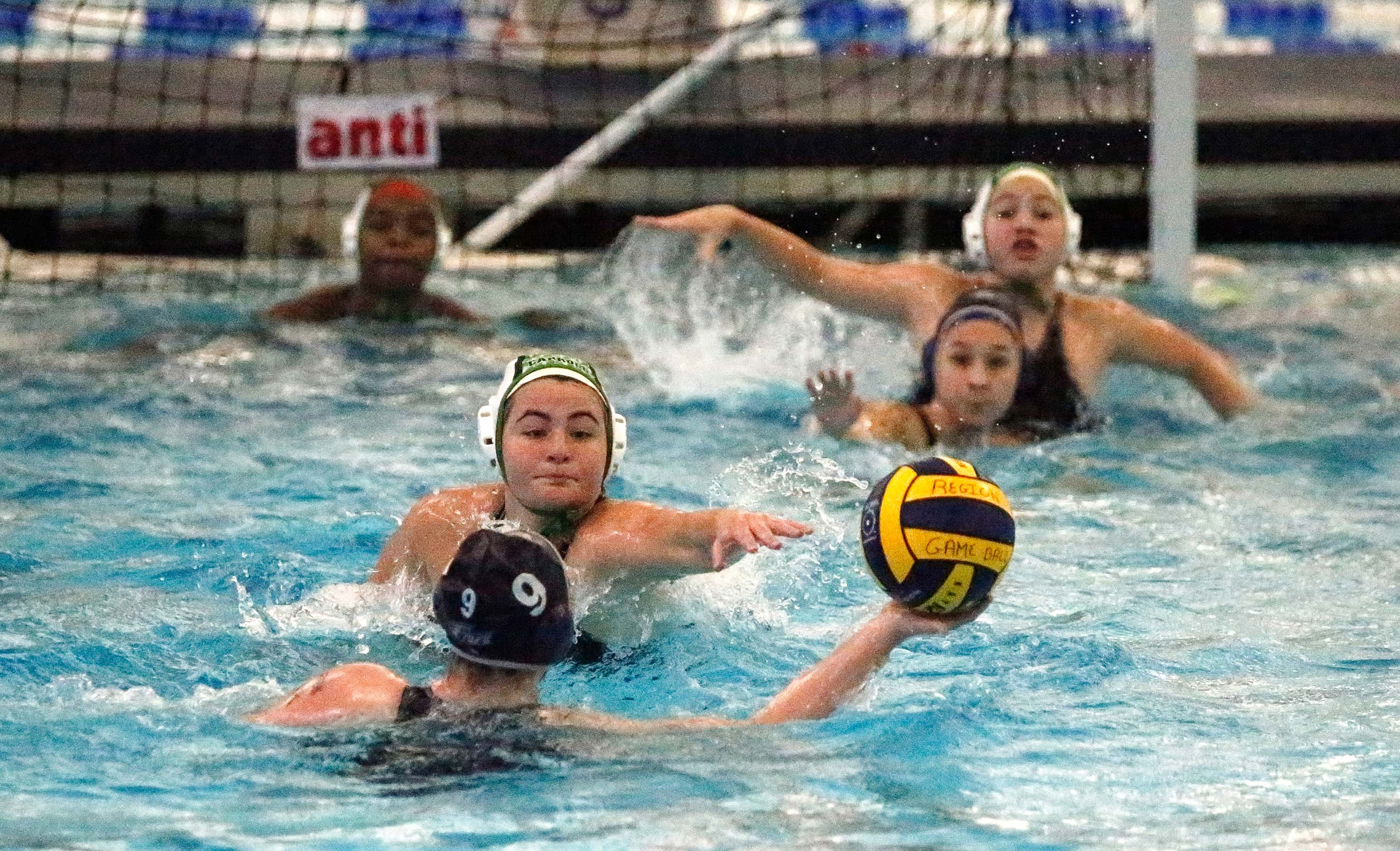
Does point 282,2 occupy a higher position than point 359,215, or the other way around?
point 282,2

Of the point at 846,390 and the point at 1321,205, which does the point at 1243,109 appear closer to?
the point at 1321,205

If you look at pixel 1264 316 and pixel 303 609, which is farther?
pixel 1264 316

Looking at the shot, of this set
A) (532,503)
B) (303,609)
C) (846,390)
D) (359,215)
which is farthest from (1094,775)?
(359,215)

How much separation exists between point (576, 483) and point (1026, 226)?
2648 mm

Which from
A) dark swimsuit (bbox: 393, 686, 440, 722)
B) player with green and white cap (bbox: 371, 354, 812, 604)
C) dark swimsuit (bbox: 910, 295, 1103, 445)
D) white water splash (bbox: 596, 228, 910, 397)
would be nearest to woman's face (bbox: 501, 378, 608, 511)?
player with green and white cap (bbox: 371, 354, 812, 604)

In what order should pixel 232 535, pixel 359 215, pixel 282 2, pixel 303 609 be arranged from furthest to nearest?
pixel 282 2 < pixel 359 215 < pixel 232 535 < pixel 303 609

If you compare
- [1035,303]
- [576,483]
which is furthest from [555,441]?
[1035,303]

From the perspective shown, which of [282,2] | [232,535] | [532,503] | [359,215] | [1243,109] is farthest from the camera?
[1243,109]

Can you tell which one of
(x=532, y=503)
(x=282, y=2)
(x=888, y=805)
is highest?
(x=282, y=2)

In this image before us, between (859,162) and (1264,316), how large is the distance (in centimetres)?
182

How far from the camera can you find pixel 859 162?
28.7ft

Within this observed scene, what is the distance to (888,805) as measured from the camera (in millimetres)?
3176

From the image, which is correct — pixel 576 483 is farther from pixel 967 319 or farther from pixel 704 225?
pixel 967 319

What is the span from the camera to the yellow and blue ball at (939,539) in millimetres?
3127
